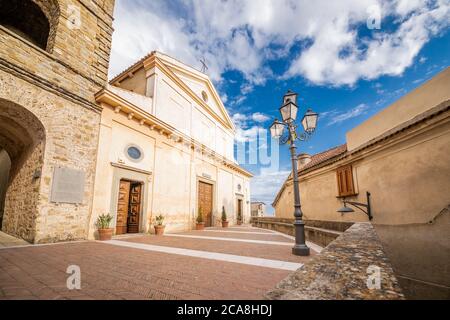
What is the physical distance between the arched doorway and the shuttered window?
1033 centimetres

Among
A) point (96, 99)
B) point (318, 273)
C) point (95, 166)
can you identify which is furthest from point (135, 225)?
point (318, 273)

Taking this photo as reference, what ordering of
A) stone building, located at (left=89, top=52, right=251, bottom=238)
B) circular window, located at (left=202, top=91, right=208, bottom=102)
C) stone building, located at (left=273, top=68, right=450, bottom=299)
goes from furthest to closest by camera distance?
circular window, located at (left=202, top=91, right=208, bottom=102) < stone building, located at (left=89, top=52, right=251, bottom=238) < stone building, located at (left=273, top=68, right=450, bottom=299)

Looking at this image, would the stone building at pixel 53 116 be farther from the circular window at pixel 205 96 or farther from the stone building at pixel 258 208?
the stone building at pixel 258 208

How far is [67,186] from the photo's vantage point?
6.32 m

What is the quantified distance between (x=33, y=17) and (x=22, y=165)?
6.62 m

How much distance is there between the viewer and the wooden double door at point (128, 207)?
8.28 m

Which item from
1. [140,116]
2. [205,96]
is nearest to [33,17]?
[140,116]

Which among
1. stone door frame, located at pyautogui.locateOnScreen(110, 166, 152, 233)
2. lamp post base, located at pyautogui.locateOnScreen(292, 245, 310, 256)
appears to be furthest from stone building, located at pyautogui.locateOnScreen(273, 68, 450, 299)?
stone door frame, located at pyautogui.locateOnScreen(110, 166, 152, 233)

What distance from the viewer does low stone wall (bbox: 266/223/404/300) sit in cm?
111

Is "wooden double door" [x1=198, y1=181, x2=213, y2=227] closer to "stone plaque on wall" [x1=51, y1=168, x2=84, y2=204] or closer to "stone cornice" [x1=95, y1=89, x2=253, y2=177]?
"stone cornice" [x1=95, y1=89, x2=253, y2=177]

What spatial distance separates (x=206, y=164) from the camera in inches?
540

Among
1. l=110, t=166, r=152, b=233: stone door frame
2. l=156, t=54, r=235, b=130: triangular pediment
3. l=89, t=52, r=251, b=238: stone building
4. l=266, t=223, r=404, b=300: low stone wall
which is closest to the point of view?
l=266, t=223, r=404, b=300: low stone wall

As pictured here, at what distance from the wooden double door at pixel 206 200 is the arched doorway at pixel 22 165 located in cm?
810
